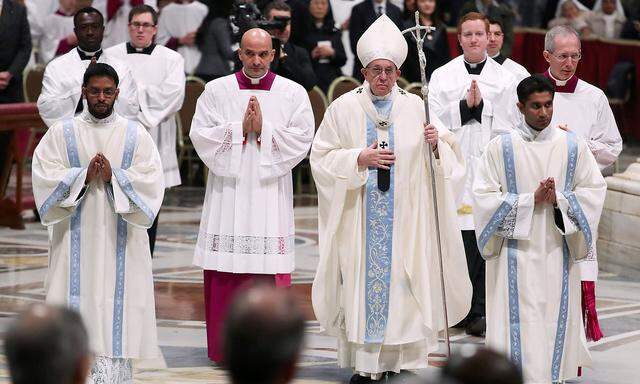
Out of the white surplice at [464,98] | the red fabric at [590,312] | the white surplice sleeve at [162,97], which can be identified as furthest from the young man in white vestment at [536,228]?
the white surplice sleeve at [162,97]

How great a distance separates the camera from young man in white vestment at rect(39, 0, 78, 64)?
16266mm

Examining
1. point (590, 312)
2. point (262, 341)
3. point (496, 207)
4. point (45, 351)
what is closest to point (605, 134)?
point (590, 312)

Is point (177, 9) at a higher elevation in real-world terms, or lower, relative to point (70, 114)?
higher

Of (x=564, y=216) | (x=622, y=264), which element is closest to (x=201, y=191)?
(x=622, y=264)

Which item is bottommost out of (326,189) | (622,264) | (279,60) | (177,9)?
(622,264)

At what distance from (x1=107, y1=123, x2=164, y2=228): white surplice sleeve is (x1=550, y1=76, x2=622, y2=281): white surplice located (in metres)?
2.44

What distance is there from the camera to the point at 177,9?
16.7 metres

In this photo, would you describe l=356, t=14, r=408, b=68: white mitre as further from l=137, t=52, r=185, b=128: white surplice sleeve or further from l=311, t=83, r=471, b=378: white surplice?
l=137, t=52, r=185, b=128: white surplice sleeve

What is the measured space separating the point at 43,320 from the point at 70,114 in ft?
23.5

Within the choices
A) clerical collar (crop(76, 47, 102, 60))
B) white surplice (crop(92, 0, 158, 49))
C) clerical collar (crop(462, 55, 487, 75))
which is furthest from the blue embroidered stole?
white surplice (crop(92, 0, 158, 49))

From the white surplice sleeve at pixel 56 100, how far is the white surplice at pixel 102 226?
259cm

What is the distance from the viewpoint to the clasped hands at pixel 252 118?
26.1 feet

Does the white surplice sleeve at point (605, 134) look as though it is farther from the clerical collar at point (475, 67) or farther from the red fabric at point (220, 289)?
the red fabric at point (220, 289)

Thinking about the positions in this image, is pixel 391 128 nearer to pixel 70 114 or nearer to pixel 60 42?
pixel 70 114
